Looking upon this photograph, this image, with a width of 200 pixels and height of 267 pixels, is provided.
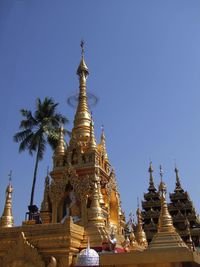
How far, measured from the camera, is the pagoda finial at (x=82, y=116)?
2453cm

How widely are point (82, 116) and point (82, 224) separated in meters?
8.17

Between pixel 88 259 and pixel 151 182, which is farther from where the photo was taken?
pixel 151 182

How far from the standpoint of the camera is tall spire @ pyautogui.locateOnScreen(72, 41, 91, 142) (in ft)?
81.2

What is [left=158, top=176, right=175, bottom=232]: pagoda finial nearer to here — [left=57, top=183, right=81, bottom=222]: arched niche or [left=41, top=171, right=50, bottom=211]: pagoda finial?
[left=57, top=183, right=81, bottom=222]: arched niche

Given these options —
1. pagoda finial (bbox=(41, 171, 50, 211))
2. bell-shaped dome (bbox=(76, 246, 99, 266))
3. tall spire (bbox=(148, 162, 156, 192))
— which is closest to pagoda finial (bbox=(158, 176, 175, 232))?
bell-shaped dome (bbox=(76, 246, 99, 266))

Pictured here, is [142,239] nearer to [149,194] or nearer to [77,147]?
[77,147]

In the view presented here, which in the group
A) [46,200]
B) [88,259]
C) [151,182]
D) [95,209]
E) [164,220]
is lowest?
[88,259]

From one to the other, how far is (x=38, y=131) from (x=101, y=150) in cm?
896

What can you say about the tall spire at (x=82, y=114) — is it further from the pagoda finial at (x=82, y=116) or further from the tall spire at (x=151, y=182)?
the tall spire at (x=151, y=182)

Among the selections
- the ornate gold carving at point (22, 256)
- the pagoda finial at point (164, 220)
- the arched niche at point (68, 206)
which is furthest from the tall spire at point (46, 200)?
the pagoda finial at point (164, 220)

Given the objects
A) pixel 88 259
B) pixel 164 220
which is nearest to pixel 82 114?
pixel 164 220

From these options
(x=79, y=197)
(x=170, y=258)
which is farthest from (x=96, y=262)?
(x=79, y=197)

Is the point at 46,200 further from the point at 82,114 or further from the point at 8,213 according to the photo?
the point at 82,114

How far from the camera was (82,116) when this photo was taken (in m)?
25.7
